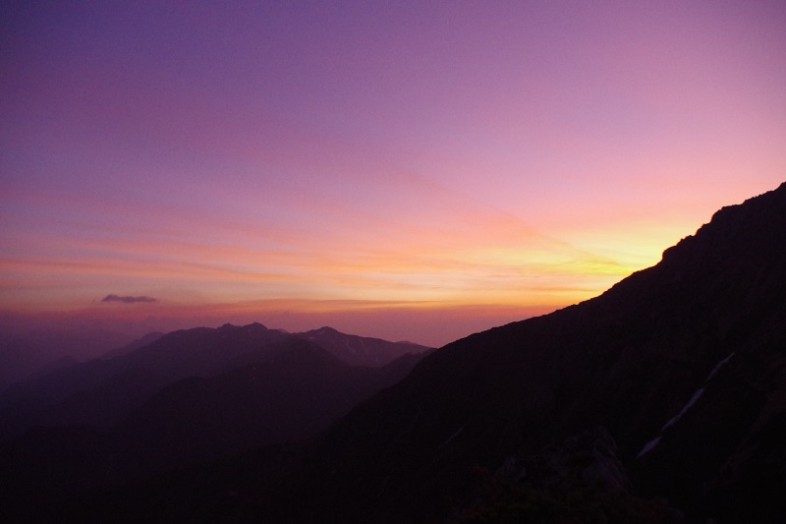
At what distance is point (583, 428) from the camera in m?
43.8

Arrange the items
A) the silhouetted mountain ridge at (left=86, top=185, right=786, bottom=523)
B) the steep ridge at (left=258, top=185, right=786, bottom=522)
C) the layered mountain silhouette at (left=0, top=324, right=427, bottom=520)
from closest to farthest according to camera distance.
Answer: the silhouetted mountain ridge at (left=86, top=185, right=786, bottom=523) < the steep ridge at (left=258, top=185, right=786, bottom=522) < the layered mountain silhouette at (left=0, top=324, right=427, bottom=520)

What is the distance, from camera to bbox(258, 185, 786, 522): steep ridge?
29.5 metres

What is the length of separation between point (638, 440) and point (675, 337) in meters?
13.9

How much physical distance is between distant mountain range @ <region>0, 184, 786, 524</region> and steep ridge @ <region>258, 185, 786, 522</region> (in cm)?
19

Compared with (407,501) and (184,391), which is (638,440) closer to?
(407,501)

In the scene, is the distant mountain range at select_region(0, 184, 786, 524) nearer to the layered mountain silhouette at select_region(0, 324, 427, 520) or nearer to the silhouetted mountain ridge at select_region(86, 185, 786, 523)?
the silhouetted mountain ridge at select_region(86, 185, 786, 523)

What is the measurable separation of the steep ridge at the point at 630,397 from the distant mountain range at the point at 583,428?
189mm

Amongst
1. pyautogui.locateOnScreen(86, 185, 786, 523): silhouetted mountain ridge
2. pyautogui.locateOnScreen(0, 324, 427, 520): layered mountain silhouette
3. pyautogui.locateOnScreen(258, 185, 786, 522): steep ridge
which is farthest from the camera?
pyautogui.locateOnScreen(0, 324, 427, 520): layered mountain silhouette

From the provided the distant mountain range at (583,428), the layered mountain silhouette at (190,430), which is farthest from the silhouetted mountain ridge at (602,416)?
the layered mountain silhouette at (190,430)

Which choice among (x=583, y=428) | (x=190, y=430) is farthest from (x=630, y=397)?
(x=190, y=430)

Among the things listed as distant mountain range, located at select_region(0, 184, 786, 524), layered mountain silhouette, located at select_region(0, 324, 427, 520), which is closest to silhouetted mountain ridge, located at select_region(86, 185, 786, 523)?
distant mountain range, located at select_region(0, 184, 786, 524)

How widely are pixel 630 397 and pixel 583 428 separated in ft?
17.7

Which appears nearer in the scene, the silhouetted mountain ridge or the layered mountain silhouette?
the silhouetted mountain ridge

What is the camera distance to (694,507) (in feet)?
86.0
